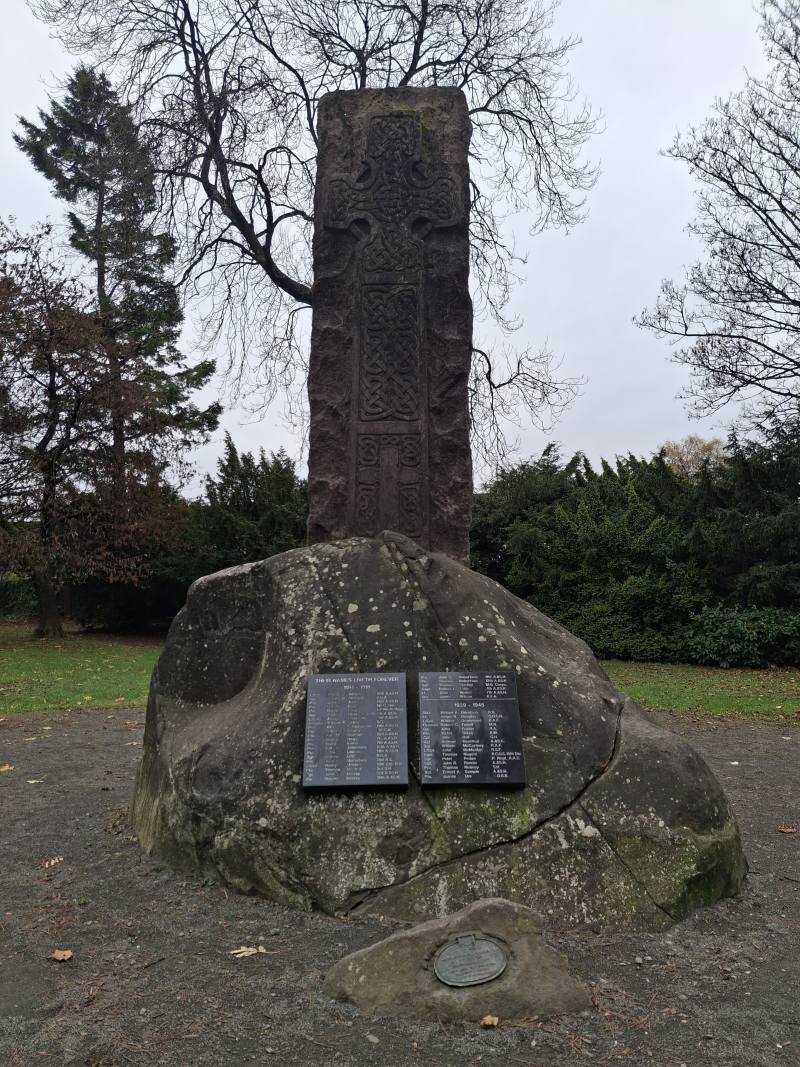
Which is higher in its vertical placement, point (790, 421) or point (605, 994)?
point (790, 421)

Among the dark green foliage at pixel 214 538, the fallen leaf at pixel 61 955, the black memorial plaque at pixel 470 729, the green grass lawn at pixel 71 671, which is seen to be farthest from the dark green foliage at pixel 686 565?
the fallen leaf at pixel 61 955

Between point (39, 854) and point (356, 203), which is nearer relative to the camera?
point (39, 854)

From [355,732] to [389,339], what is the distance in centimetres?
294

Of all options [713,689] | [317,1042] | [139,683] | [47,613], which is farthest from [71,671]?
[317,1042]

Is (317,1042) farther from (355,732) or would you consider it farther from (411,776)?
(355,732)

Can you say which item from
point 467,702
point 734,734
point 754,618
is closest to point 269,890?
point 467,702

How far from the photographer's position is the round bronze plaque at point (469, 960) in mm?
2912

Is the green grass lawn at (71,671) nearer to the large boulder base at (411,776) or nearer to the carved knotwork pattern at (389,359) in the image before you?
the large boulder base at (411,776)

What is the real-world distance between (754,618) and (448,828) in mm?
14624

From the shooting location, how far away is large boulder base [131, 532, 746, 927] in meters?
3.69

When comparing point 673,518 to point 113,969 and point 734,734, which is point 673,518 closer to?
point 734,734

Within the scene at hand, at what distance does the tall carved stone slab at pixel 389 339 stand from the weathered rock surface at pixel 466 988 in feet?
9.65

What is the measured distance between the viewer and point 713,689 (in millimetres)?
13492

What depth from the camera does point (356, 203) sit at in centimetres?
579
